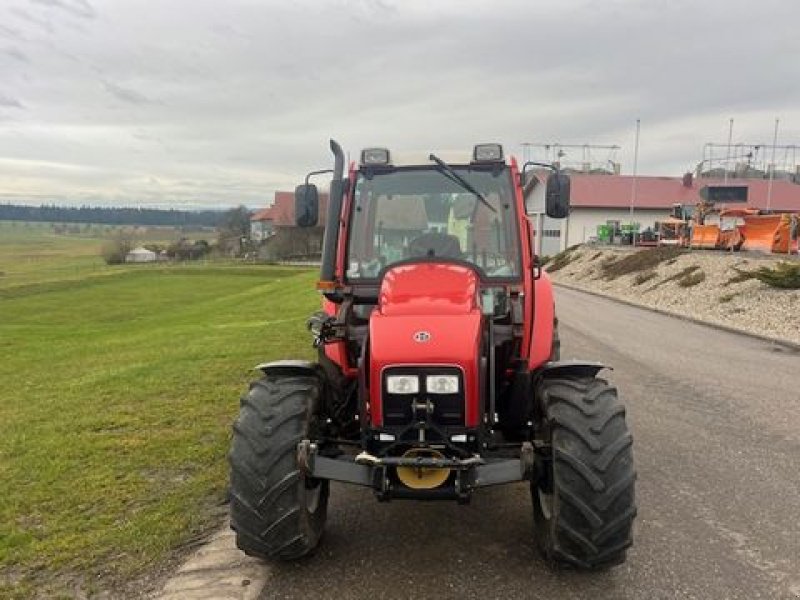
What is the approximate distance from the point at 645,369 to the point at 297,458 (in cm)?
815

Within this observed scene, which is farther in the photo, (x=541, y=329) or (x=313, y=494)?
(x=541, y=329)

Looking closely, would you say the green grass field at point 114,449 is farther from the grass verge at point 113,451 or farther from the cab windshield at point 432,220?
the cab windshield at point 432,220

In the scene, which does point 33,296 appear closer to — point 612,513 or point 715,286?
point 715,286

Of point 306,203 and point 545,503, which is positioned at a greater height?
point 306,203

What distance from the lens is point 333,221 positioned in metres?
4.49

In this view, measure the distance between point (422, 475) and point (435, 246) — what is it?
5.64ft

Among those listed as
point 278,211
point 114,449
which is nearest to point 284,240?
point 278,211

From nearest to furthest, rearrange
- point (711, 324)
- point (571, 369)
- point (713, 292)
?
point (571, 369) < point (711, 324) < point (713, 292)

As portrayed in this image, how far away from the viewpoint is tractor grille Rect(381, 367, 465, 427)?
3.76 metres

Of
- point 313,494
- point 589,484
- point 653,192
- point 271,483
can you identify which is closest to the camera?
point 589,484

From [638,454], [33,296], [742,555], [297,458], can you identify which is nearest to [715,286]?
[638,454]

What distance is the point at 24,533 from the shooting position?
447 centimetres

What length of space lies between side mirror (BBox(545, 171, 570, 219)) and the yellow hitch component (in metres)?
2.12

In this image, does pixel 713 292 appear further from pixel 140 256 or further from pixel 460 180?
pixel 140 256
